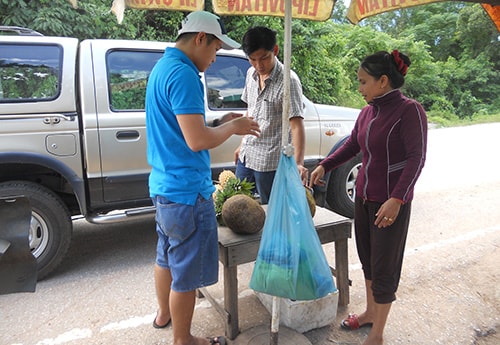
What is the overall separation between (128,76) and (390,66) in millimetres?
2471

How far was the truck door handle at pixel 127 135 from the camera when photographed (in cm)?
354

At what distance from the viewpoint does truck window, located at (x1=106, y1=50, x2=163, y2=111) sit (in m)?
3.61

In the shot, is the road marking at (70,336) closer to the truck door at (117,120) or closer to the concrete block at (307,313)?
the truck door at (117,120)

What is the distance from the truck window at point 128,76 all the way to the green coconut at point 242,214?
1.68 meters

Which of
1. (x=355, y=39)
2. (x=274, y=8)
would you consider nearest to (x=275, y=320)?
(x=274, y=8)

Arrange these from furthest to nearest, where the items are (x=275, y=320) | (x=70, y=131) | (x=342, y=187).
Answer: (x=342, y=187), (x=70, y=131), (x=275, y=320)

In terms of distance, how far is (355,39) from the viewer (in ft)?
58.4

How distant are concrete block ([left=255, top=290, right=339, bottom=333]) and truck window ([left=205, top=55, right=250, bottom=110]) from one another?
221cm

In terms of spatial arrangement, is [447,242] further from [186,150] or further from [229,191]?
[186,150]

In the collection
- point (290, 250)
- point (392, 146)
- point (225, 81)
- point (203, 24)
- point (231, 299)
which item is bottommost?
point (231, 299)

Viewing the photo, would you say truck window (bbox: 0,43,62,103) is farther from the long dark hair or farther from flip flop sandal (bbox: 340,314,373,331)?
flip flop sandal (bbox: 340,314,373,331)

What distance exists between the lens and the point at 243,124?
86.7 inches

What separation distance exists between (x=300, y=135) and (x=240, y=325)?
1439 millimetres

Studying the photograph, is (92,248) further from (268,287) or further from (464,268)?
(464,268)
